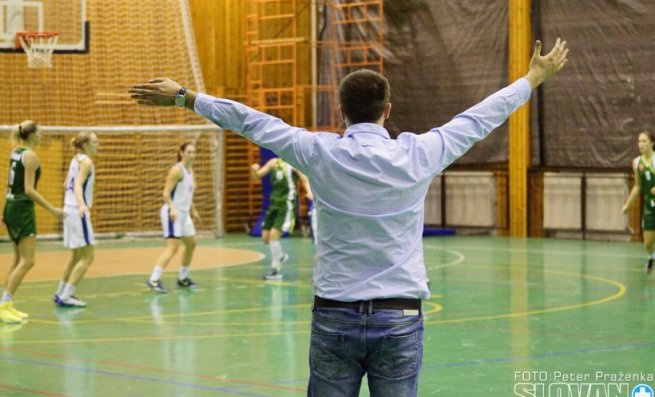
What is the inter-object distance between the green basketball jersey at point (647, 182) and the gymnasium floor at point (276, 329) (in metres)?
1.08

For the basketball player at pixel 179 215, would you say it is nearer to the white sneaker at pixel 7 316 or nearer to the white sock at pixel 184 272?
the white sock at pixel 184 272

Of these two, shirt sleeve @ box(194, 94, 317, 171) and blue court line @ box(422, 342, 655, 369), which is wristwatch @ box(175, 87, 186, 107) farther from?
blue court line @ box(422, 342, 655, 369)

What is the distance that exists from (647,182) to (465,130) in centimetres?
1384

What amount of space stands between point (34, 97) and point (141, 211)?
3.59 metres

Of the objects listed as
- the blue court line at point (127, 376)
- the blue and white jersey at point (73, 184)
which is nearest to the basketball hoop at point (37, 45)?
the blue and white jersey at point (73, 184)

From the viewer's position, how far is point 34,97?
2602 cm

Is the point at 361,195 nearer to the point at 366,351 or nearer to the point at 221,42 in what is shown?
the point at 366,351

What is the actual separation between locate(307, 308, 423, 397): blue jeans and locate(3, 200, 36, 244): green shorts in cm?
941

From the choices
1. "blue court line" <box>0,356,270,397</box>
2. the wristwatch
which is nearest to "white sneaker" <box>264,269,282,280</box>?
"blue court line" <box>0,356,270,397</box>

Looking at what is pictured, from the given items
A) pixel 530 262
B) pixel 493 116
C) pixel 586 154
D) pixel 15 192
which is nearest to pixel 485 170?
pixel 586 154

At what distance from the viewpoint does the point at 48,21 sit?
22.9 m

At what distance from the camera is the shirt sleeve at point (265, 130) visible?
4660 mm

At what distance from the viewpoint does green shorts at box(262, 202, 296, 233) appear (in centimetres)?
1788

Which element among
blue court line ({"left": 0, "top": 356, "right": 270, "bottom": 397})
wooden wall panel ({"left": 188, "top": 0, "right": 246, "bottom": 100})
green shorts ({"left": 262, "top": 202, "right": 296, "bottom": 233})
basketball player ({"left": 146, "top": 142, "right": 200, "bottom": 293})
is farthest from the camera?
wooden wall panel ({"left": 188, "top": 0, "right": 246, "bottom": 100})
